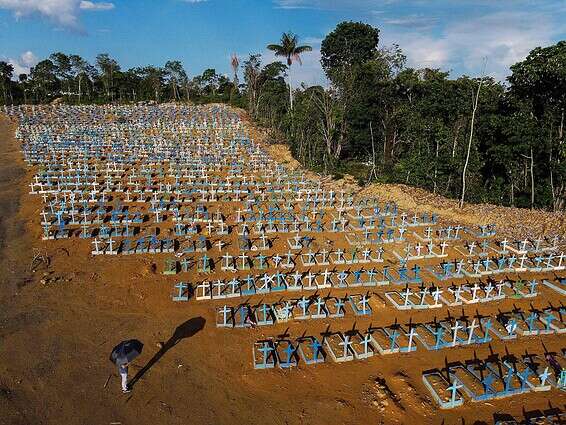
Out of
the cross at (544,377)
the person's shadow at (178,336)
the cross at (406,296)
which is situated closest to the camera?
the cross at (544,377)

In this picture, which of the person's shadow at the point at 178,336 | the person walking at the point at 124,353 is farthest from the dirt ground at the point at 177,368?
the person walking at the point at 124,353

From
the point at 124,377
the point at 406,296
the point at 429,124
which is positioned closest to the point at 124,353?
the point at 124,377

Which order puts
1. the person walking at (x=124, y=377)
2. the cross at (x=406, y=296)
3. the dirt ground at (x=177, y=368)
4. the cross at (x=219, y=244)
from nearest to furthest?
the dirt ground at (x=177, y=368)
the person walking at (x=124, y=377)
the cross at (x=406, y=296)
the cross at (x=219, y=244)

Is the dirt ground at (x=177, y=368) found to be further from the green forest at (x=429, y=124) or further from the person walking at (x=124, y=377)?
the green forest at (x=429, y=124)

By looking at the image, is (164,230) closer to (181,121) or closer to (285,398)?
(285,398)

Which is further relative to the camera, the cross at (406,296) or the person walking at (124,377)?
the cross at (406,296)
